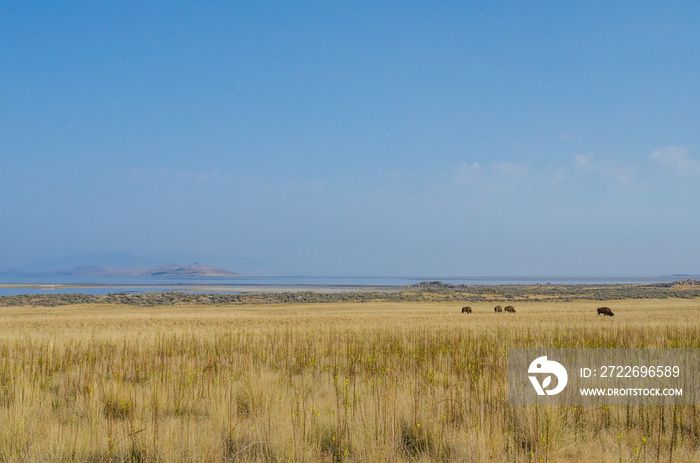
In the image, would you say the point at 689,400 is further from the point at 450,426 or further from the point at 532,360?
the point at 450,426

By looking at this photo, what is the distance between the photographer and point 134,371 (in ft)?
28.0

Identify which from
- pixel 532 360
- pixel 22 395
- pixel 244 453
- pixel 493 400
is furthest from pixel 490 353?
pixel 22 395

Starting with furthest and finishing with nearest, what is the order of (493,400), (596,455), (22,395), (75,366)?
(75,366), (22,395), (493,400), (596,455)

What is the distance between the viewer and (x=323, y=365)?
9.59m

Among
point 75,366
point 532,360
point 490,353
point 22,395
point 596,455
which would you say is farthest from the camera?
point 490,353

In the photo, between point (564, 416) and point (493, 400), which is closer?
point (564, 416)

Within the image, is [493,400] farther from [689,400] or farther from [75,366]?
[75,366]

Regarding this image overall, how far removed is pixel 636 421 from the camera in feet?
18.2

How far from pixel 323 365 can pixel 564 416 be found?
16.7 ft

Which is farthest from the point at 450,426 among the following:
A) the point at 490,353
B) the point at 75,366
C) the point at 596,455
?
the point at 75,366

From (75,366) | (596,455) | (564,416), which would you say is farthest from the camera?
(75,366)

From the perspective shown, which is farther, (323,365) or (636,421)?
(323,365)

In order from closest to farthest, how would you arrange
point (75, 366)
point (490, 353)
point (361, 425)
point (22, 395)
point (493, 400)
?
1. point (361, 425)
2. point (493, 400)
3. point (22, 395)
4. point (75, 366)
5. point (490, 353)

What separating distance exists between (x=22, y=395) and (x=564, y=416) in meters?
6.89
